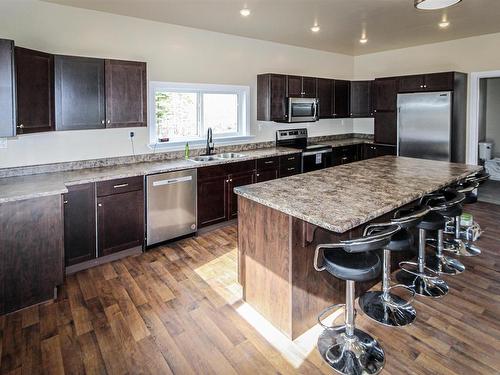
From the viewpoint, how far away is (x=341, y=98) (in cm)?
673

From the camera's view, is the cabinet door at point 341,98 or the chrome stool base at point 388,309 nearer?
the chrome stool base at point 388,309

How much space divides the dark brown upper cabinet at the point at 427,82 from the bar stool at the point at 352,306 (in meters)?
4.34

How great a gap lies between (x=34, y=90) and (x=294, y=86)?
3903mm

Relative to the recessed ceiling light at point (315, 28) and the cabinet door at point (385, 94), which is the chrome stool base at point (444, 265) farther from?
the cabinet door at point (385, 94)

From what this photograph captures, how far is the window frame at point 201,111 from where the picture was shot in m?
4.43

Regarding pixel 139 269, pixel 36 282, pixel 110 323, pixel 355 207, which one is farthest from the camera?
pixel 139 269

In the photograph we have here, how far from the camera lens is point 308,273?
2406mm

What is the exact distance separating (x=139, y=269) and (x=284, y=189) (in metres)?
1.83

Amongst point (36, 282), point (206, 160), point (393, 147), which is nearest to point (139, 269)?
point (36, 282)

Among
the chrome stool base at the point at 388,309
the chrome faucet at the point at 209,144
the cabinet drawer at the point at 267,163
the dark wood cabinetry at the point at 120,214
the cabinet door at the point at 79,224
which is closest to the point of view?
the chrome stool base at the point at 388,309

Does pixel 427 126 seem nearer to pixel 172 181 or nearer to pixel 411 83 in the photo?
pixel 411 83

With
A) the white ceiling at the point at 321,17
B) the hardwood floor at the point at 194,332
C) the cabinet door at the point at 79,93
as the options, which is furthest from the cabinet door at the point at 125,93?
the hardwood floor at the point at 194,332

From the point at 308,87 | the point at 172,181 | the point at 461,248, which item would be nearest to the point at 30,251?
the point at 172,181

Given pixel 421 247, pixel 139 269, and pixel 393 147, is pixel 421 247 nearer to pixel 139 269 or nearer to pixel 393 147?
pixel 139 269
